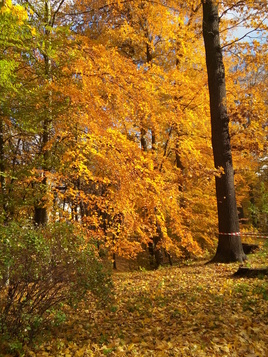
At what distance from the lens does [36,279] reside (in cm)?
338

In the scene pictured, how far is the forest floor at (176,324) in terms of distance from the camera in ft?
11.1

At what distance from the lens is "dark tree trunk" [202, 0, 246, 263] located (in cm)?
766

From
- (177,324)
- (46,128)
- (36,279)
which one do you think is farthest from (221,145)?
(36,279)

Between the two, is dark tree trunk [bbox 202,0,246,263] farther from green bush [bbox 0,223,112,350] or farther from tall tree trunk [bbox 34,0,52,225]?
green bush [bbox 0,223,112,350]

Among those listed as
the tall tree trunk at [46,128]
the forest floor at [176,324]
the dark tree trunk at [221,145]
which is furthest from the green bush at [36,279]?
the dark tree trunk at [221,145]

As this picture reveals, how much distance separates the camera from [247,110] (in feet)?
27.4

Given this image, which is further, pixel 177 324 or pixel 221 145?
pixel 221 145

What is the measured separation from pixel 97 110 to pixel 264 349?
6293 mm

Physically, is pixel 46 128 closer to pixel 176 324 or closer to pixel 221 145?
pixel 221 145

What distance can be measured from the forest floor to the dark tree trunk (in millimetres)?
1733

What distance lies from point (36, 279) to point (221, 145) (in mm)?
6152

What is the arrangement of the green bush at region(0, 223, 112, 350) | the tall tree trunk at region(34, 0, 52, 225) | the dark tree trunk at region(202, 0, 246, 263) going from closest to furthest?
1. the green bush at region(0, 223, 112, 350)
2. the tall tree trunk at region(34, 0, 52, 225)
3. the dark tree trunk at region(202, 0, 246, 263)

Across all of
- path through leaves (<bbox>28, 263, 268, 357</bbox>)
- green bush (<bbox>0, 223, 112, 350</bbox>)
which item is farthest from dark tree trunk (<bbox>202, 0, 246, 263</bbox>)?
green bush (<bbox>0, 223, 112, 350</bbox>)

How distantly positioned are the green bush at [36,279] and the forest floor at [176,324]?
38 centimetres
